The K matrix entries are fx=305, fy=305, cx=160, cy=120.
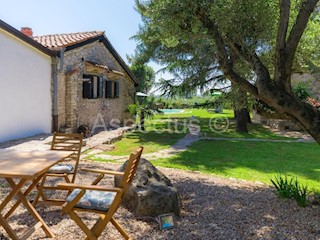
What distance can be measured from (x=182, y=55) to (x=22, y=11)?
10148 millimetres

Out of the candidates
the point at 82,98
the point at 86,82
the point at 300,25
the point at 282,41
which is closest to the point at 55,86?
the point at 82,98

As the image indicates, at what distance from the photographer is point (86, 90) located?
A: 16.4 meters

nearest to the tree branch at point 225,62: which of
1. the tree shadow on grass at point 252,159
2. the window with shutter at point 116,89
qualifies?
the tree shadow on grass at point 252,159

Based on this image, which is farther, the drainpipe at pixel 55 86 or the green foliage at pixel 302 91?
the green foliage at pixel 302 91

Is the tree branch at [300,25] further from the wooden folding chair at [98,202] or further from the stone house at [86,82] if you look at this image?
the stone house at [86,82]

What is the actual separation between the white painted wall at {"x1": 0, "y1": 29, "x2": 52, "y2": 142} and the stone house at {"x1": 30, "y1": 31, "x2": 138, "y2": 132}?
506 millimetres

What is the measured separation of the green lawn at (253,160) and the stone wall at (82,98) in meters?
6.16

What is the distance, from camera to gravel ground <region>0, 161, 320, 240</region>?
13.5ft

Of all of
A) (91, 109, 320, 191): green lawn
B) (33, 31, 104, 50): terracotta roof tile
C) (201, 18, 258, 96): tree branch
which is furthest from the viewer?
(33, 31, 104, 50): terracotta roof tile

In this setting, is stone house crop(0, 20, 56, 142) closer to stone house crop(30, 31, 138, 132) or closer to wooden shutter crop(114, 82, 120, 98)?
stone house crop(30, 31, 138, 132)

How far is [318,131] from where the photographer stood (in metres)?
5.20

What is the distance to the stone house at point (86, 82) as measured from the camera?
13914 mm

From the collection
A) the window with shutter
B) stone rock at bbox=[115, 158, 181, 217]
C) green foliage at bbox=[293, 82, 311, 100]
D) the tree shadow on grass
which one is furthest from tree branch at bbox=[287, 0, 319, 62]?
the window with shutter

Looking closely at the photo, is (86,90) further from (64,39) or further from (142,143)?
(142,143)
